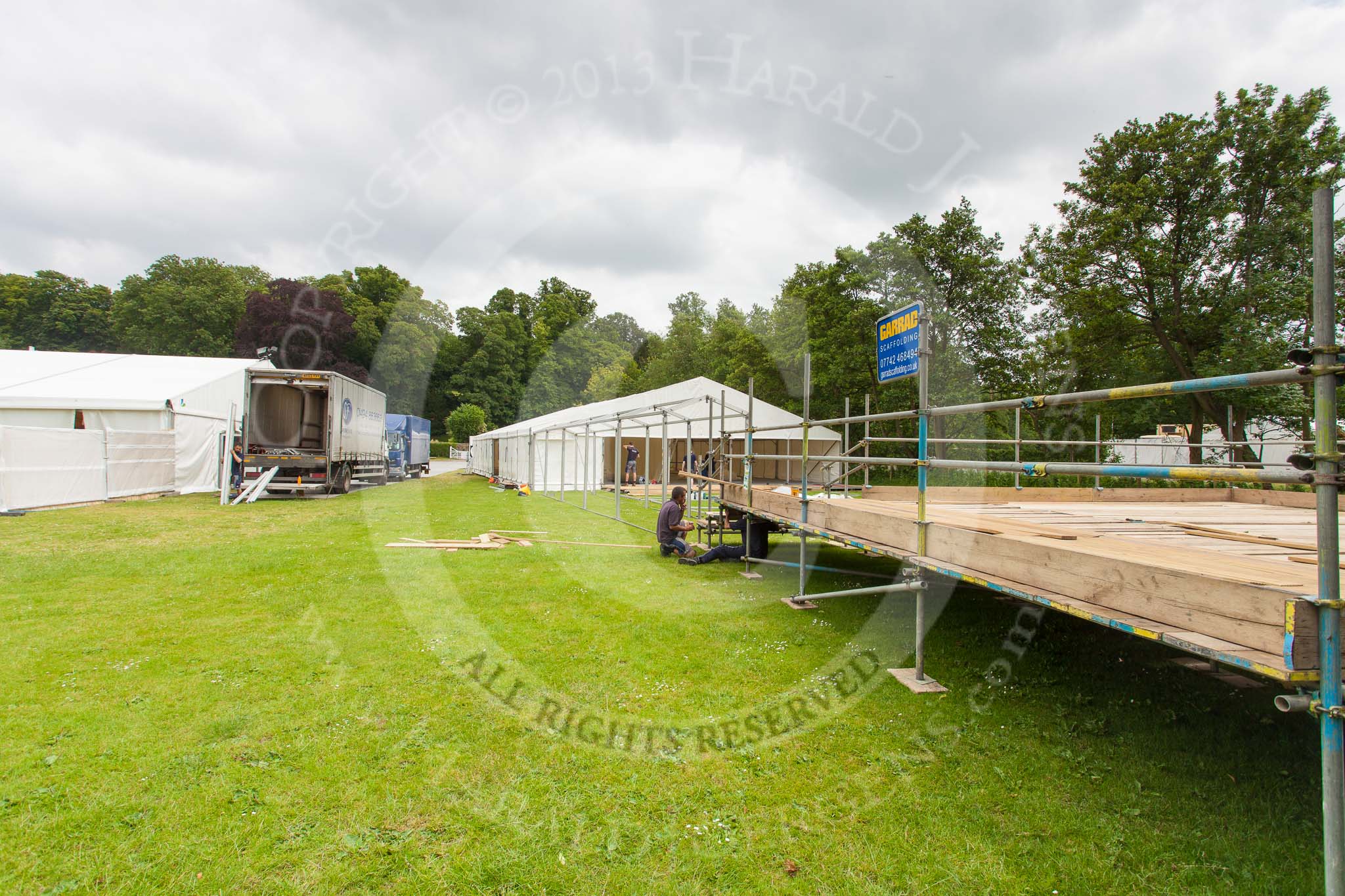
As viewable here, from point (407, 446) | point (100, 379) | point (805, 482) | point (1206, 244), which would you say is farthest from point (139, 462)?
point (1206, 244)

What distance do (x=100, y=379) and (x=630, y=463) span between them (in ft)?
53.0

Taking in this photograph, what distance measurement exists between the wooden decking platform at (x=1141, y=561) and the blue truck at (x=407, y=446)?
25.9m

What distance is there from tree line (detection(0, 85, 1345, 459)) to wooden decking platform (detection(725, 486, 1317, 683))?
1422 centimetres

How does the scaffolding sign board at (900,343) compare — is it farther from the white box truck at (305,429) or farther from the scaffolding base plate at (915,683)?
the white box truck at (305,429)

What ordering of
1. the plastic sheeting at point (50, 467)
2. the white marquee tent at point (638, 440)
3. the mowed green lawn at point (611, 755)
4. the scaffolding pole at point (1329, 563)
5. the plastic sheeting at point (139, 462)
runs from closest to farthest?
the scaffolding pole at point (1329, 563), the mowed green lawn at point (611, 755), the plastic sheeting at point (50, 467), the plastic sheeting at point (139, 462), the white marquee tent at point (638, 440)

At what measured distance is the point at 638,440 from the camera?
25.9m

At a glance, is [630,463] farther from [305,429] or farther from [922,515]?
[922,515]

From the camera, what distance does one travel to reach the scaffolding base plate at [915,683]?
421cm

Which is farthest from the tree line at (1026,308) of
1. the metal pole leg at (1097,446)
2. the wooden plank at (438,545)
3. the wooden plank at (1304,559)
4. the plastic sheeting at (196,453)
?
the wooden plank at (438,545)

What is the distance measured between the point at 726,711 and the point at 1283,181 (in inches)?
936

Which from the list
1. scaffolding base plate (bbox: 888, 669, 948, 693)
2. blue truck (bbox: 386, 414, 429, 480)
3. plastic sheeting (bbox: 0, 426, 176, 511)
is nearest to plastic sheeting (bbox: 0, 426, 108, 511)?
plastic sheeting (bbox: 0, 426, 176, 511)

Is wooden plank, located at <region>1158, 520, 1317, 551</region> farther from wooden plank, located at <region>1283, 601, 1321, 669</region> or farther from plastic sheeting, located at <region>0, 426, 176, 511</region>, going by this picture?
plastic sheeting, located at <region>0, 426, 176, 511</region>

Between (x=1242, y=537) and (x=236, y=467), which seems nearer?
(x=1242, y=537)

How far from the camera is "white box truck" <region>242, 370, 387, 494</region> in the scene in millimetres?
15875
